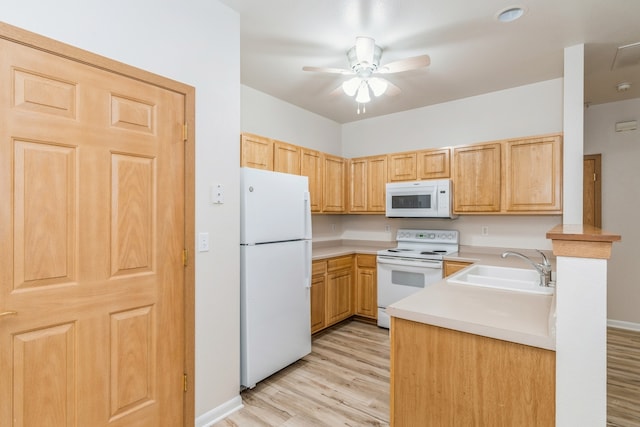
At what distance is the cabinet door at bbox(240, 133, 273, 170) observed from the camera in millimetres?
2984

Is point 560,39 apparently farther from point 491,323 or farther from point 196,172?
point 196,172

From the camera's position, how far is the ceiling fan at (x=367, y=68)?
238 centimetres

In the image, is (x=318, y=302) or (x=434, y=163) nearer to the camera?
(x=318, y=302)

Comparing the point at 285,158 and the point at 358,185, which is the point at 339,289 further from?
the point at 285,158

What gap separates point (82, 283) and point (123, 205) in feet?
1.36

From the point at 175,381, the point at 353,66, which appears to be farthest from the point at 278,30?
the point at 175,381

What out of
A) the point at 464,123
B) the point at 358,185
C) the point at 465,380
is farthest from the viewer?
the point at 358,185

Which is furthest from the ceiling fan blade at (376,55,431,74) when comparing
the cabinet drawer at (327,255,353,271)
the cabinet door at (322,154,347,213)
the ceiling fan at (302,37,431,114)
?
Result: the cabinet drawer at (327,255,353,271)

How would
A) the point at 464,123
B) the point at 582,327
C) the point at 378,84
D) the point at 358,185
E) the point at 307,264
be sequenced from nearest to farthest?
the point at 582,327 < the point at 378,84 < the point at 307,264 < the point at 464,123 < the point at 358,185

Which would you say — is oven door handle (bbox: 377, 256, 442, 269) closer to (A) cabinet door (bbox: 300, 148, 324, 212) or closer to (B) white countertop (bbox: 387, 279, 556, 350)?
(A) cabinet door (bbox: 300, 148, 324, 212)

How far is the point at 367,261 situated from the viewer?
13.0 ft

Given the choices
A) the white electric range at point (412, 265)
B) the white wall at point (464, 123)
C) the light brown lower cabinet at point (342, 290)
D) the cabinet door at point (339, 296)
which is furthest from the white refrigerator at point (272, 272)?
the white wall at point (464, 123)

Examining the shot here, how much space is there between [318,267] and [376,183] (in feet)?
4.85

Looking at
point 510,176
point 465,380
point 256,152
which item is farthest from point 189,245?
point 510,176
